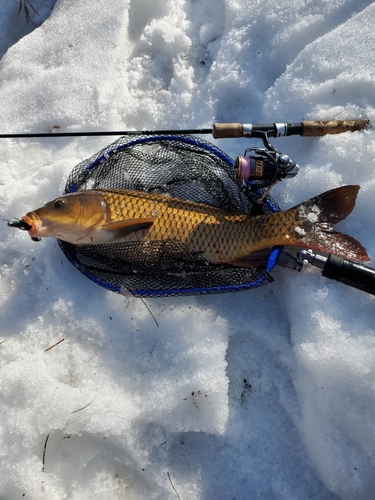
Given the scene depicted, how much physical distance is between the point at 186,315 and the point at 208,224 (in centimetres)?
45

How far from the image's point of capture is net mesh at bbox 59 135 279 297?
1.90m

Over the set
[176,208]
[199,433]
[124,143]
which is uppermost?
[124,143]

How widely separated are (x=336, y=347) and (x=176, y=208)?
3.06 ft

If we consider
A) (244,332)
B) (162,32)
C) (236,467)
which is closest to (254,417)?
(236,467)

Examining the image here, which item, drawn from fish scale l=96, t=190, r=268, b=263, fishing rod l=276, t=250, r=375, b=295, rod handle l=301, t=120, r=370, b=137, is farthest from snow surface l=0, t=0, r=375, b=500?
fish scale l=96, t=190, r=268, b=263

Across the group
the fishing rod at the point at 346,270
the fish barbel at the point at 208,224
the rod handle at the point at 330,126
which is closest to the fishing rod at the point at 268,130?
the rod handle at the point at 330,126

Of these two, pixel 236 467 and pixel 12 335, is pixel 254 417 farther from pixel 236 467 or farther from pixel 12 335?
pixel 12 335

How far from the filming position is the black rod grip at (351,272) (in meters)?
1.72

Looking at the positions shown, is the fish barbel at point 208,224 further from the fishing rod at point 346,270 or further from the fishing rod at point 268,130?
the fishing rod at point 268,130

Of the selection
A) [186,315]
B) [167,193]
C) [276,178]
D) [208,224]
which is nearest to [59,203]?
[167,193]

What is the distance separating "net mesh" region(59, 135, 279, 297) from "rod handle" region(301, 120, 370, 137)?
1.31ft

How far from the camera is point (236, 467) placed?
5.93ft

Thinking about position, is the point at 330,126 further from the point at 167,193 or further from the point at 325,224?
the point at 167,193

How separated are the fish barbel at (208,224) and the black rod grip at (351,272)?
63mm
